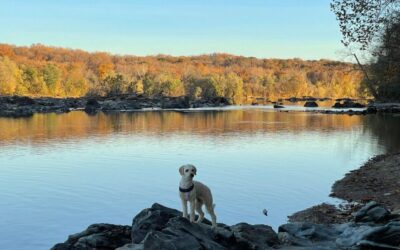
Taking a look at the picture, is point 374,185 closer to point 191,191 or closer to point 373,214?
point 373,214

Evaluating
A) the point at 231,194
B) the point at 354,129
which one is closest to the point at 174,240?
the point at 231,194

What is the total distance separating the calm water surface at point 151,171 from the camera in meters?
21.6

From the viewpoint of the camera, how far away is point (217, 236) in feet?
38.7


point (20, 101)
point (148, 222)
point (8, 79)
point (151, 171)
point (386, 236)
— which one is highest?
point (8, 79)

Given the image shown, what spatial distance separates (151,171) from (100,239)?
817 inches

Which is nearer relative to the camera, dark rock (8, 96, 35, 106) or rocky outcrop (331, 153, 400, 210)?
rocky outcrop (331, 153, 400, 210)

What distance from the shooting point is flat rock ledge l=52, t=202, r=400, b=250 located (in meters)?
10.9

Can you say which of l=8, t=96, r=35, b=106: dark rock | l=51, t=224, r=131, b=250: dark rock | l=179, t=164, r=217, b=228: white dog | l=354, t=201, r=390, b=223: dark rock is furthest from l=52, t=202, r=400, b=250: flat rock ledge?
l=8, t=96, r=35, b=106: dark rock

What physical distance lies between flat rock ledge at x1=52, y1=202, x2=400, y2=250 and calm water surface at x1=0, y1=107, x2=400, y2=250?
5.40 metres

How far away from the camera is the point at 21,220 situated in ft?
68.8

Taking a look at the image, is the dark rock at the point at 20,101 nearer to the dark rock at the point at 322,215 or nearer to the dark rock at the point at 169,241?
the dark rock at the point at 322,215

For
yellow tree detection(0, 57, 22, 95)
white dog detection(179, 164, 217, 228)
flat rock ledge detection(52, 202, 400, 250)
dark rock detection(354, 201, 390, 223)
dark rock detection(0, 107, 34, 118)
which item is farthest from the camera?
yellow tree detection(0, 57, 22, 95)

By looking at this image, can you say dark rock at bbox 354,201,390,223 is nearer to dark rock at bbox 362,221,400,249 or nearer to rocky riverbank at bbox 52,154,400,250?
rocky riverbank at bbox 52,154,400,250

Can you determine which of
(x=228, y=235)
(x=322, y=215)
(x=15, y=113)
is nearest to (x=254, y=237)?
(x=228, y=235)
